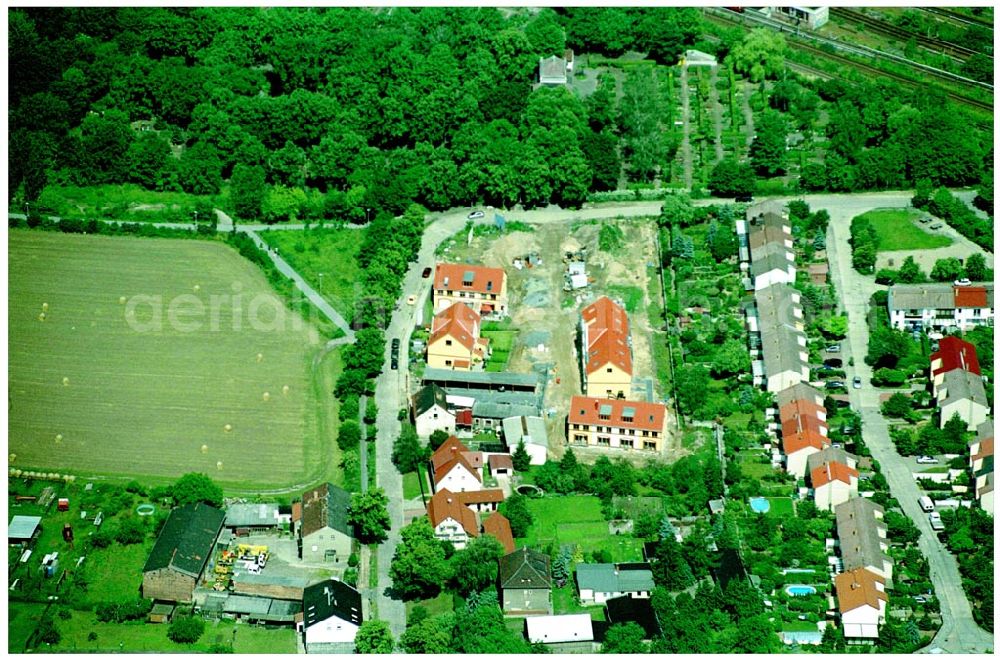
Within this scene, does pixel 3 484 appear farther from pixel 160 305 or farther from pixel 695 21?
pixel 695 21

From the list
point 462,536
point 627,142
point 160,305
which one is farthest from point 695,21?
point 462,536

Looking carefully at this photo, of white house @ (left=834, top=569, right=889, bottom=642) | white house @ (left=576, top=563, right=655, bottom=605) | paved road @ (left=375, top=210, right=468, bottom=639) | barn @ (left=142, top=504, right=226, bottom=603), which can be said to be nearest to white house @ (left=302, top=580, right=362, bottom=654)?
paved road @ (left=375, top=210, right=468, bottom=639)

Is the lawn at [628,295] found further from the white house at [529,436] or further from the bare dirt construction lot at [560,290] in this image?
the white house at [529,436]

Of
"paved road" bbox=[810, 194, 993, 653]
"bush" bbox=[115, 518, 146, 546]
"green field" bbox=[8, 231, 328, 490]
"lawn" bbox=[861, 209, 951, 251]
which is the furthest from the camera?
"lawn" bbox=[861, 209, 951, 251]

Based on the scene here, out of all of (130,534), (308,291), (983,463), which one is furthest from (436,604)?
(308,291)

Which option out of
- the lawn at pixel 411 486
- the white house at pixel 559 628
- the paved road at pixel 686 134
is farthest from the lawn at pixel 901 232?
the white house at pixel 559 628

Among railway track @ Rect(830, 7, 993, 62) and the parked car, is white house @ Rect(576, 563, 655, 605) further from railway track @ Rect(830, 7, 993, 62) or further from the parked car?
railway track @ Rect(830, 7, 993, 62)
